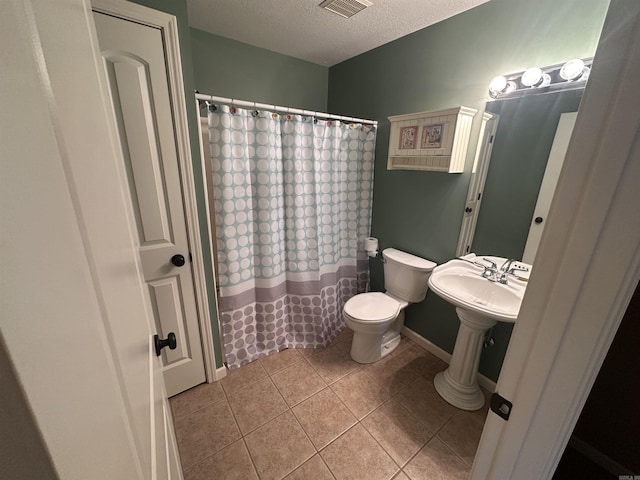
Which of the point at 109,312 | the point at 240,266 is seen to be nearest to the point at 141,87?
the point at 240,266

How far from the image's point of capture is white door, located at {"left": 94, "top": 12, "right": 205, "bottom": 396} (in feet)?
3.78

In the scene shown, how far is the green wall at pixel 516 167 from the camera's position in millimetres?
1393

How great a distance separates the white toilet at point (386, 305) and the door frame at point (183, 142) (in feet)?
3.21

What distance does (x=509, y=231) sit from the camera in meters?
1.59

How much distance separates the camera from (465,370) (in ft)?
5.51

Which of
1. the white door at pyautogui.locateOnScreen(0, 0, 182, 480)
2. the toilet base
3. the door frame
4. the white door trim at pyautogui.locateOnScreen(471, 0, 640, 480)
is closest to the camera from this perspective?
the white door at pyautogui.locateOnScreen(0, 0, 182, 480)

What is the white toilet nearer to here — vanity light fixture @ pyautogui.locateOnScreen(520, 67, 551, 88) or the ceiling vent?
vanity light fixture @ pyautogui.locateOnScreen(520, 67, 551, 88)

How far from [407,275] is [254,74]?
210 centimetres

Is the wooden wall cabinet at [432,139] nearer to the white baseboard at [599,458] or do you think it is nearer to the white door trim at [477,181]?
the white door trim at [477,181]

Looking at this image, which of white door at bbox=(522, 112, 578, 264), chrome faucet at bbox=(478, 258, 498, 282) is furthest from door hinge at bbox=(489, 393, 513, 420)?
chrome faucet at bbox=(478, 258, 498, 282)

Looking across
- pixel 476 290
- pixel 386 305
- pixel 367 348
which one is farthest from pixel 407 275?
pixel 367 348

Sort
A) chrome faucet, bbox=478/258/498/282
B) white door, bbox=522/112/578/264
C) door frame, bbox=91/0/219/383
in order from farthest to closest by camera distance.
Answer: chrome faucet, bbox=478/258/498/282 < white door, bbox=522/112/578/264 < door frame, bbox=91/0/219/383

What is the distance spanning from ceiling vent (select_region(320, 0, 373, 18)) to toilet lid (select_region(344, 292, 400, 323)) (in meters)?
1.93

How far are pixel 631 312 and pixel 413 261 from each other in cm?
121
